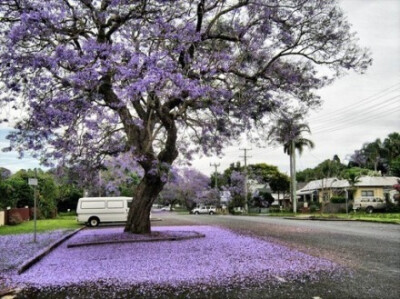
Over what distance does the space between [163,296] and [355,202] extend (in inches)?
1779

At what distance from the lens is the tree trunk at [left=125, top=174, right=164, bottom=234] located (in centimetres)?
1928

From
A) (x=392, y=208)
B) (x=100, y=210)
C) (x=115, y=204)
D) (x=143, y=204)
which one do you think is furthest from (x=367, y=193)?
(x=143, y=204)

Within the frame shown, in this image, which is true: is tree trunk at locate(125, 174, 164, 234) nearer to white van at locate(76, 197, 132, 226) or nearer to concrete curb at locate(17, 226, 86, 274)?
concrete curb at locate(17, 226, 86, 274)

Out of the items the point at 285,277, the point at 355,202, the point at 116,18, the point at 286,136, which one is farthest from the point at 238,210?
the point at 285,277

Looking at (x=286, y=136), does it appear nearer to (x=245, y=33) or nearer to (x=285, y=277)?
(x=245, y=33)

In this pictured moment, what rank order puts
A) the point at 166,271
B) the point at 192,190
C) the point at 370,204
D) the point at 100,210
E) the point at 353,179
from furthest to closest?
the point at 192,190, the point at 353,179, the point at 370,204, the point at 100,210, the point at 166,271

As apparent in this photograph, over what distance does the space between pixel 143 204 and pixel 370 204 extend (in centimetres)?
3372

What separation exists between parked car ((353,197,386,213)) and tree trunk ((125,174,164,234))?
32.3 m

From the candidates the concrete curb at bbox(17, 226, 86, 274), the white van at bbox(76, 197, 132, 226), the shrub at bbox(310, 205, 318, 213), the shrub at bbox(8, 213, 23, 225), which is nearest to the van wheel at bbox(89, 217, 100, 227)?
the white van at bbox(76, 197, 132, 226)

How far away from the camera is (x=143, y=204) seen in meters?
19.5

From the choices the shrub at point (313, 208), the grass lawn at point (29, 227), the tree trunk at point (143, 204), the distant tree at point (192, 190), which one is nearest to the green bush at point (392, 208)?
the shrub at point (313, 208)

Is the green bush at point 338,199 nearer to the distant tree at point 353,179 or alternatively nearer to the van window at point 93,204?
the distant tree at point 353,179

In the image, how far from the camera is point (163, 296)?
25.2 feet

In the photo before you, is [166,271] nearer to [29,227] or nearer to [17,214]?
[29,227]
